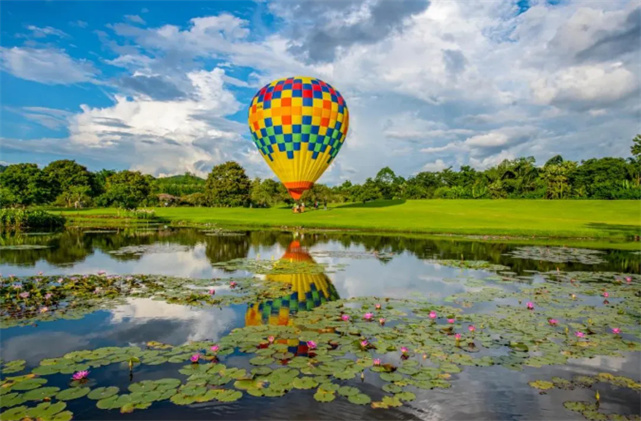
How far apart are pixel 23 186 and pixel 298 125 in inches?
1777

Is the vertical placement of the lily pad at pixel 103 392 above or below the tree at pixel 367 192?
below

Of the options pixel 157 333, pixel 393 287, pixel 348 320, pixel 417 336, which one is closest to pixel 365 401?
pixel 417 336

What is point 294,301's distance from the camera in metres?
11.6

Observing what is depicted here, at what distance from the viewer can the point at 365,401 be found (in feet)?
18.6

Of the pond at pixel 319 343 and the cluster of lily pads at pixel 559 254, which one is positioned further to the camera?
the cluster of lily pads at pixel 559 254

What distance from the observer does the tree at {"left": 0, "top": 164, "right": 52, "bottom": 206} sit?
166 ft

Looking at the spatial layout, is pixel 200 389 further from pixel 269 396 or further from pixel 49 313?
pixel 49 313

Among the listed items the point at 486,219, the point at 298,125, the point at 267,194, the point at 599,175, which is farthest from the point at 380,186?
the point at 298,125

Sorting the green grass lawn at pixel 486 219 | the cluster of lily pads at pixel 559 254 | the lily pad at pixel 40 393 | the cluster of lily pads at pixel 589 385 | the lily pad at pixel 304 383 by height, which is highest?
the green grass lawn at pixel 486 219

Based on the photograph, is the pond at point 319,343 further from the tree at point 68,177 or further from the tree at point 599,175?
the tree at point 68,177

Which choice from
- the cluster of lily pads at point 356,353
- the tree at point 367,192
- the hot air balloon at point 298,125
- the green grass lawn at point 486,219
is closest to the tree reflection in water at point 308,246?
the green grass lawn at point 486,219

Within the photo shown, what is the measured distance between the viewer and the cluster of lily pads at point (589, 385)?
5.60 metres

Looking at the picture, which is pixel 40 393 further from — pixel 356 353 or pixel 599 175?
pixel 599 175

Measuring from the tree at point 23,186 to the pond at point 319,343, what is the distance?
142 feet
